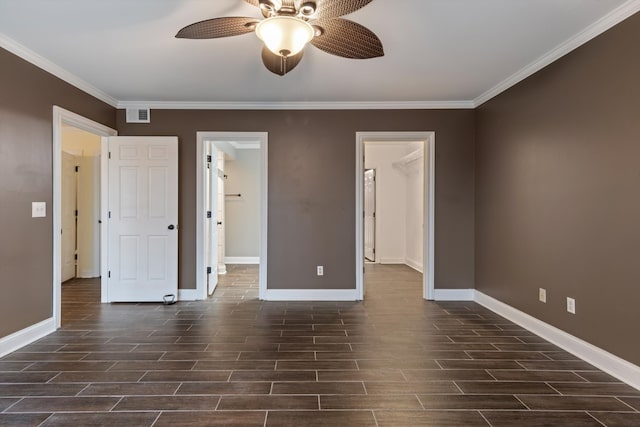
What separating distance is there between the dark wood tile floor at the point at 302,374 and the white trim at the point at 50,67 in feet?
7.90

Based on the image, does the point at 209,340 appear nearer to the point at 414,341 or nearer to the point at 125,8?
the point at 414,341

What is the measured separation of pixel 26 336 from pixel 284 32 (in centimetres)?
320

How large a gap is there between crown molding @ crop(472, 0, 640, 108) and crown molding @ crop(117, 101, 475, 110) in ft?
1.99

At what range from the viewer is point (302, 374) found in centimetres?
231

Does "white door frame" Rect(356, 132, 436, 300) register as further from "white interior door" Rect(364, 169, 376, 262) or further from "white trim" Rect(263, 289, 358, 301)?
"white interior door" Rect(364, 169, 376, 262)

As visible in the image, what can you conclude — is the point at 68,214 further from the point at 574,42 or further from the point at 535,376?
the point at 574,42

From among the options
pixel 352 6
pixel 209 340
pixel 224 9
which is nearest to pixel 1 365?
pixel 209 340

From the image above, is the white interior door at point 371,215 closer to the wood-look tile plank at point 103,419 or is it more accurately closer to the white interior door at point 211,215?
the white interior door at point 211,215

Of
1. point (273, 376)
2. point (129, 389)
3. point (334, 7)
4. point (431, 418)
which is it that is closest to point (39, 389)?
point (129, 389)

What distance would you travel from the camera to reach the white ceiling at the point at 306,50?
7.38 feet

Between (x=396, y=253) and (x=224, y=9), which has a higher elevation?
(x=224, y=9)

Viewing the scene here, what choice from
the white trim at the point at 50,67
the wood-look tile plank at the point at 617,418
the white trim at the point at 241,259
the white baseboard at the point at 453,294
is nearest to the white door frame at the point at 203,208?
the white trim at the point at 50,67

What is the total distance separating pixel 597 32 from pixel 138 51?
3.57m

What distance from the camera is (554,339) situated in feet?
9.39
